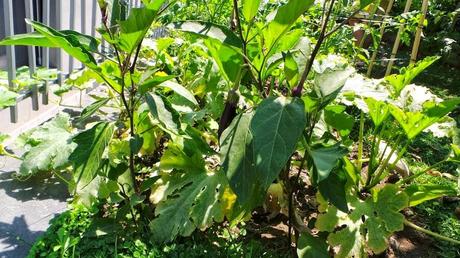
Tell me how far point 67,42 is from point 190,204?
29.5 inches

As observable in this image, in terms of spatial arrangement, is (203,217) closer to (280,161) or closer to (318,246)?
(318,246)

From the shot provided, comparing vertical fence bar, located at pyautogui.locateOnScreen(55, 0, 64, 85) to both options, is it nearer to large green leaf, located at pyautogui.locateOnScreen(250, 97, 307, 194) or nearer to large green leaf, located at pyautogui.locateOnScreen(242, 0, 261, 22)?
large green leaf, located at pyautogui.locateOnScreen(242, 0, 261, 22)

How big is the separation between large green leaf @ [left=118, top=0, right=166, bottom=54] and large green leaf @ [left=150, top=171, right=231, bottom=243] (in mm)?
665

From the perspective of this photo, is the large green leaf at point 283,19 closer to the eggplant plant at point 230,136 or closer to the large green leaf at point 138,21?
the eggplant plant at point 230,136

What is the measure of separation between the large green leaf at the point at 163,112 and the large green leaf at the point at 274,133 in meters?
0.30

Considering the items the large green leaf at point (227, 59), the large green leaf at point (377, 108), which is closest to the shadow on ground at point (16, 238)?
the large green leaf at point (227, 59)

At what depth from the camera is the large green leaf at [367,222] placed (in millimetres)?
1753

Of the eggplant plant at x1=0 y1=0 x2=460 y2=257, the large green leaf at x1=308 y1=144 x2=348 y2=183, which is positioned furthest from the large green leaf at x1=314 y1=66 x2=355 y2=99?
the large green leaf at x1=308 y1=144 x2=348 y2=183

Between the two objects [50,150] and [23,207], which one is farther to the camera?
[23,207]

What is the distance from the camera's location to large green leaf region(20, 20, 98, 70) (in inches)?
50.1

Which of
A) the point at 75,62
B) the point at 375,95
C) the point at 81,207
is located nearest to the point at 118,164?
the point at 81,207

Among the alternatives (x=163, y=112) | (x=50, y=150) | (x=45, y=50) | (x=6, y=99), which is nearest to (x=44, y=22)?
(x=45, y=50)

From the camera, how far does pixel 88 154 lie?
57.5 inches

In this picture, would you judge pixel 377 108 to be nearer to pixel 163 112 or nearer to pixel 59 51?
pixel 163 112
